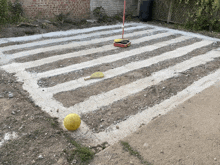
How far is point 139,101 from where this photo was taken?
12.4 feet

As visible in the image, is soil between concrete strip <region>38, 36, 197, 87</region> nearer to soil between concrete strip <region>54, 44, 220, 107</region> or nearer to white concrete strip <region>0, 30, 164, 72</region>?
soil between concrete strip <region>54, 44, 220, 107</region>

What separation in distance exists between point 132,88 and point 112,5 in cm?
799

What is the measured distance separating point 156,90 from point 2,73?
3.69 m

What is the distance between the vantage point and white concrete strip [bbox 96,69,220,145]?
2.90 m

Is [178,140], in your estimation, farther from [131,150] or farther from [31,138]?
[31,138]

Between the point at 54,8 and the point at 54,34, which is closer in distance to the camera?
the point at 54,34

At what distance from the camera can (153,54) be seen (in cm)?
616

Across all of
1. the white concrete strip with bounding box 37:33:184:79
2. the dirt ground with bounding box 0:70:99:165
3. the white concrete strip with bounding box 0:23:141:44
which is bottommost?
the dirt ground with bounding box 0:70:99:165

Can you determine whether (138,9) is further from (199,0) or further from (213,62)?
(213,62)

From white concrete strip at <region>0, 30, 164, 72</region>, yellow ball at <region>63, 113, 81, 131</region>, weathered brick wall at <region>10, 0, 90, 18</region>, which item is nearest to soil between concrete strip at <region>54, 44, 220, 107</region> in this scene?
yellow ball at <region>63, 113, 81, 131</region>

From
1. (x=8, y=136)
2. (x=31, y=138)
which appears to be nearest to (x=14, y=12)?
(x=8, y=136)

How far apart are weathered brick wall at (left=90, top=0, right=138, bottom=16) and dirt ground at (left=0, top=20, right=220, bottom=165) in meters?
7.29

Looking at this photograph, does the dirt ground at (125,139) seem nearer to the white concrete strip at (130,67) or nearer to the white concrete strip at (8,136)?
the white concrete strip at (8,136)

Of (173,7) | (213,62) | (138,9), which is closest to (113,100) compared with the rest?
(213,62)
